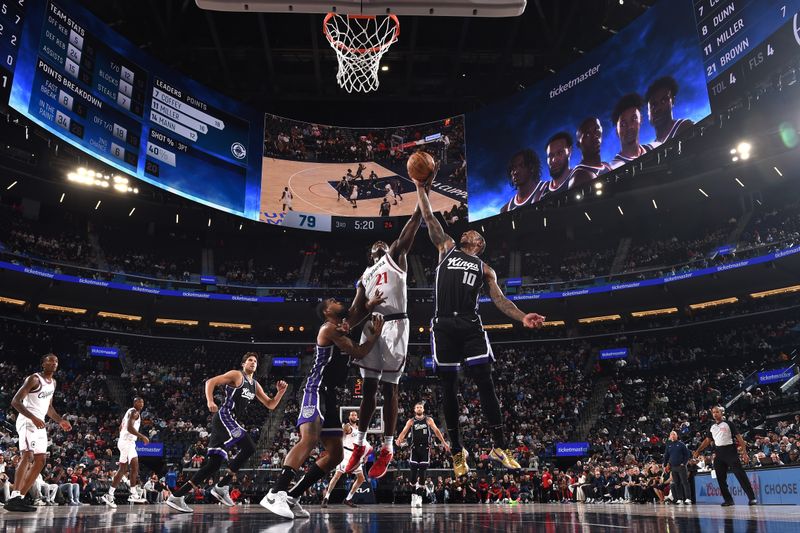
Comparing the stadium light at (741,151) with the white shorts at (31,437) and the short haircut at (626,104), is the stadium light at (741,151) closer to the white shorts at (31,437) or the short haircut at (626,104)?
the short haircut at (626,104)

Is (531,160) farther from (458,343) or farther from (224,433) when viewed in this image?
(458,343)

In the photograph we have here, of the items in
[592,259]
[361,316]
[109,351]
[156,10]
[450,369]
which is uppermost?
[156,10]

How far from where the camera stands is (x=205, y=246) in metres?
38.4

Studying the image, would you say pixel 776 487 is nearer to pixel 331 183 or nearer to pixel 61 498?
pixel 61 498

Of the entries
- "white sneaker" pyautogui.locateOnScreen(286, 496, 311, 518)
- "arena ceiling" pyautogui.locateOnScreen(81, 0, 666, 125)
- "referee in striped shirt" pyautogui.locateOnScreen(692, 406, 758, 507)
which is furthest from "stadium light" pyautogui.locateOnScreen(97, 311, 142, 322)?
"referee in striped shirt" pyautogui.locateOnScreen(692, 406, 758, 507)

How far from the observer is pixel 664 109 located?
23.8 metres

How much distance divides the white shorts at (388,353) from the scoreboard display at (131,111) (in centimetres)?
1959

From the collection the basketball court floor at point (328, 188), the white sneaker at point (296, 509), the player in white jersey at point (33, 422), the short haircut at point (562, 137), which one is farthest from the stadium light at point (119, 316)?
the white sneaker at point (296, 509)

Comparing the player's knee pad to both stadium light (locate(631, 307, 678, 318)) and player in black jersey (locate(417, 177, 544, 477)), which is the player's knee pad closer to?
player in black jersey (locate(417, 177, 544, 477))

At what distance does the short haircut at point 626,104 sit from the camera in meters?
24.9

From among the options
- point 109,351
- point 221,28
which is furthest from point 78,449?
point 221,28

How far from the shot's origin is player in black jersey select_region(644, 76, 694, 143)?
23.2 metres

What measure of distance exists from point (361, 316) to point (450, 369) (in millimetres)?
1295

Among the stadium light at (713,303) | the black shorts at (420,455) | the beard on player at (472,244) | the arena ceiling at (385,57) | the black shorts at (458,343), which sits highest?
the arena ceiling at (385,57)
